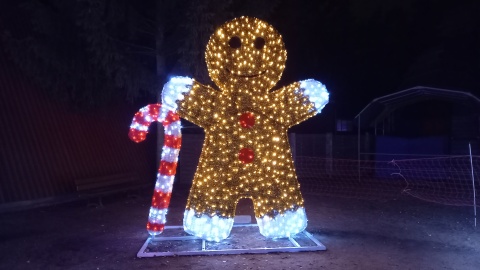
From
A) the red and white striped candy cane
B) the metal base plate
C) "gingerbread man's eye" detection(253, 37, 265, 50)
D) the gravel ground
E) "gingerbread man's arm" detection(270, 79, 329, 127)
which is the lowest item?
the gravel ground

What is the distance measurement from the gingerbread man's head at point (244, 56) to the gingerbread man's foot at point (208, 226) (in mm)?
2040

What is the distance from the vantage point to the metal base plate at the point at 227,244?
7227mm

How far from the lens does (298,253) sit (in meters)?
7.24

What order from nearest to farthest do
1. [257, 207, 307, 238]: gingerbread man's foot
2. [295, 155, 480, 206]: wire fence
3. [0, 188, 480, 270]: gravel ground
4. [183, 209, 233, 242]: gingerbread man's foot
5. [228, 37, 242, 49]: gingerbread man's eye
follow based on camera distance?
1. [0, 188, 480, 270]: gravel ground
2. [183, 209, 233, 242]: gingerbread man's foot
3. [257, 207, 307, 238]: gingerbread man's foot
4. [228, 37, 242, 49]: gingerbread man's eye
5. [295, 155, 480, 206]: wire fence

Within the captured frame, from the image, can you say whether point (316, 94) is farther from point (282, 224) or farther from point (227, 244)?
point (227, 244)

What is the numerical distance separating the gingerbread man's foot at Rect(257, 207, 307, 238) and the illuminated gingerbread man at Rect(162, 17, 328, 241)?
0.02 meters

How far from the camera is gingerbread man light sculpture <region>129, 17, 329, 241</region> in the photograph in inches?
293

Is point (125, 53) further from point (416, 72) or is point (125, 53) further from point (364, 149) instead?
point (416, 72)

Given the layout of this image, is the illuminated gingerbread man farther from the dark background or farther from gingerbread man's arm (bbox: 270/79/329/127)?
the dark background

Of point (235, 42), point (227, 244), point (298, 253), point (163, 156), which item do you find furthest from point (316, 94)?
point (227, 244)

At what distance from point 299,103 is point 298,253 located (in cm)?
235

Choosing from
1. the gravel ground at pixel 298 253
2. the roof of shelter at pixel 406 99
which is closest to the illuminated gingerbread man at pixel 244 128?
the gravel ground at pixel 298 253

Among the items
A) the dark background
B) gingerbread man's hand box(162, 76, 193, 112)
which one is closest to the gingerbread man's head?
gingerbread man's hand box(162, 76, 193, 112)

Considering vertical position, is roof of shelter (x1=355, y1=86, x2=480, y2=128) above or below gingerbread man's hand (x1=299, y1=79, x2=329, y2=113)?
above
